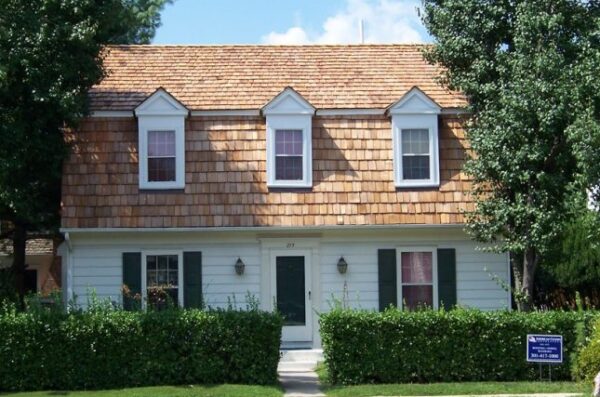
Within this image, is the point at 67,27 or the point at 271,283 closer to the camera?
the point at 67,27

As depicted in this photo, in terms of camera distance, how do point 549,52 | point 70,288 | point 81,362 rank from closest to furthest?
point 81,362, point 549,52, point 70,288

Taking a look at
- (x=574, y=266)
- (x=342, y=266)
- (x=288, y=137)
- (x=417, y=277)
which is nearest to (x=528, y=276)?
(x=417, y=277)

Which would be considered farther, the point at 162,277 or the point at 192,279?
the point at 162,277

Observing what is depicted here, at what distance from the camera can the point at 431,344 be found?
52.3 ft

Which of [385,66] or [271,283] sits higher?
[385,66]

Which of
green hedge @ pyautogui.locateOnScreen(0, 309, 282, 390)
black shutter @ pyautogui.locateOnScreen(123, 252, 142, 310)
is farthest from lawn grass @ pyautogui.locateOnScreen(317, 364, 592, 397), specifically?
black shutter @ pyautogui.locateOnScreen(123, 252, 142, 310)

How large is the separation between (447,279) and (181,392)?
24.5 feet

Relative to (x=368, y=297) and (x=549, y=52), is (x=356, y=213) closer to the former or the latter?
(x=368, y=297)

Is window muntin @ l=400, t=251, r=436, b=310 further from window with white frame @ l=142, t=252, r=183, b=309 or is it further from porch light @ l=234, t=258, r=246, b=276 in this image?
window with white frame @ l=142, t=252, r=183, b=309

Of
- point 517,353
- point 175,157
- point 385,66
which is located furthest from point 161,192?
point 517,353

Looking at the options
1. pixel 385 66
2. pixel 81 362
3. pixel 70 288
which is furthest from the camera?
pixel 385 66

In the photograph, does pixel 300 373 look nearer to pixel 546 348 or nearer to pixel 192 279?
pixel 192 279

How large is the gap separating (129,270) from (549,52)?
9828 mm

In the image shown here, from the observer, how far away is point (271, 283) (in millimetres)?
20234
